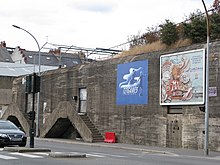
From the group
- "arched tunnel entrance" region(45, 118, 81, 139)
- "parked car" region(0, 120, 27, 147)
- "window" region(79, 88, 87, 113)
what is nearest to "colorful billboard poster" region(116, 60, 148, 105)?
"window" region(79, 88, 87, 113)

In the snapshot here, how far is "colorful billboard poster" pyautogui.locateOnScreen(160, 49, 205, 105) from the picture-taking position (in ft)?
93.6

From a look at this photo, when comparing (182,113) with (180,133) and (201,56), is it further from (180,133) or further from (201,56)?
(201,56)

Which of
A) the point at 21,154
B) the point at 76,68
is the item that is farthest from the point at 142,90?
the point at 21,154

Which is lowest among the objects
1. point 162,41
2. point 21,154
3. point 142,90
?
point 21,154

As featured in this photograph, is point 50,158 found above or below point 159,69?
below

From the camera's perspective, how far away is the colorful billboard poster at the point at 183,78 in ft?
93.6

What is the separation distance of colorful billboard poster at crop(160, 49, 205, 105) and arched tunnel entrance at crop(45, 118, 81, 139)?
40.1 ft

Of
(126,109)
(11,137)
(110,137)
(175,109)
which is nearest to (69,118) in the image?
(110,137)

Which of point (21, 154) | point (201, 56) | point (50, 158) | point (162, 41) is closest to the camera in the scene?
point (50, 158)

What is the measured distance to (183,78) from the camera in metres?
29.8

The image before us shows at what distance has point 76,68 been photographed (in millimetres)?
41344

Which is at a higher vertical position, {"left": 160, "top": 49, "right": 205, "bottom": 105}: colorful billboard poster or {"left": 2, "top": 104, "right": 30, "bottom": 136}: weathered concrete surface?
{"left": 160, "top": 49, "right": 205, "bottom": 105}: colorful billboard poster

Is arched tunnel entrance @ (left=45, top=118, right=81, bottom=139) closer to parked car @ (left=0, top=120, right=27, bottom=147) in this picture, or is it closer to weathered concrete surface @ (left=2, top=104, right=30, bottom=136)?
weathered concrete surface @ (left=2, top=104, right=30, bottom=136)

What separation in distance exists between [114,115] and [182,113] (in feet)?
24.4
